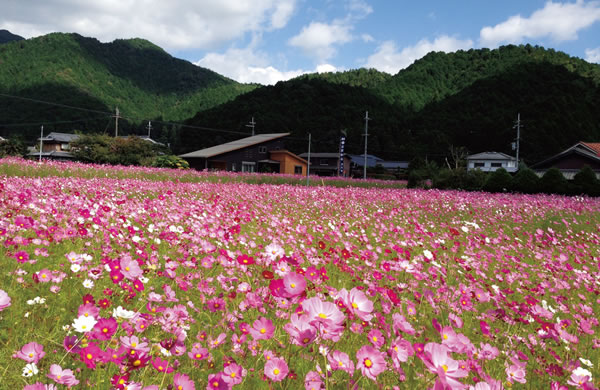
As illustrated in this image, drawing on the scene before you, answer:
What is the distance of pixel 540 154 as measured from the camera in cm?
4850

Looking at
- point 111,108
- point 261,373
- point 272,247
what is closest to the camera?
point 261,373

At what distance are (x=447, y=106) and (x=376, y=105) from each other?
44.5 feet

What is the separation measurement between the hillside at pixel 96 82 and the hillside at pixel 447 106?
27.0 meters

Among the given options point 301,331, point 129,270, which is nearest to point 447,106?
point 129,270

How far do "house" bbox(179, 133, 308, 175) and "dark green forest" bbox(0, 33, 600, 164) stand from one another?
557 inches

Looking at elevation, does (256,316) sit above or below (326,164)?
below

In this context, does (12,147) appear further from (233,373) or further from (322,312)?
(322,312)

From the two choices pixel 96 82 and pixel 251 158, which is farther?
pixel 96 82

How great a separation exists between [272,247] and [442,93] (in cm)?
7833

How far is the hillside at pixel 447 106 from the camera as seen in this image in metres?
51.7

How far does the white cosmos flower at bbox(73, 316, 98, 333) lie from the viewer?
1.13 meters

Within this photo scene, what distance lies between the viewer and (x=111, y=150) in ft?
89.4

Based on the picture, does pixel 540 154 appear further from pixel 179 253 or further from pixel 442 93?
pixel 179 253

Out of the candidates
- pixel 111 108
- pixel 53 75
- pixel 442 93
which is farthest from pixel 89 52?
pixel 442 93
